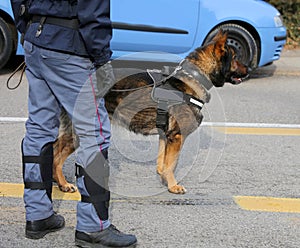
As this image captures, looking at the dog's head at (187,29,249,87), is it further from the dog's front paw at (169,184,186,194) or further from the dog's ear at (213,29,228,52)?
the dog's front paw at (169,184,186,194)

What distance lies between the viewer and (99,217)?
3.49m

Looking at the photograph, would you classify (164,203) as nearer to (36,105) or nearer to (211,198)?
(211,198)

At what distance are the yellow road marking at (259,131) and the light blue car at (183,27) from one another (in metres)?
2.06

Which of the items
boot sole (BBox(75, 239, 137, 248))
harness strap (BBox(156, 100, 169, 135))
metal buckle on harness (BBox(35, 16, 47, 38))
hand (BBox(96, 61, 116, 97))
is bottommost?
boot sole (BBox(75, 239, 137, 248))

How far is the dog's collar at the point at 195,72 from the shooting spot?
15.0 feet

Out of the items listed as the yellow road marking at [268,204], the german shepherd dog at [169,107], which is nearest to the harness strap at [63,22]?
the german shepherd dog at [169,107]

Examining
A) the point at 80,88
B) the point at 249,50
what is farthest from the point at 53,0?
the point at 249,50

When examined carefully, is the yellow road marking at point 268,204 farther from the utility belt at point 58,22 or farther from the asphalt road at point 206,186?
the utility belt at point 58,22

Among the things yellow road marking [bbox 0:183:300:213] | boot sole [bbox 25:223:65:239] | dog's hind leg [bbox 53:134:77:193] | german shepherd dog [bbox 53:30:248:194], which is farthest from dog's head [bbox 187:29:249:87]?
boot sole [bbox 25:223:65:239]

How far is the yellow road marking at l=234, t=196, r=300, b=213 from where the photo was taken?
430cm

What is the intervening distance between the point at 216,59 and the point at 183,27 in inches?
161

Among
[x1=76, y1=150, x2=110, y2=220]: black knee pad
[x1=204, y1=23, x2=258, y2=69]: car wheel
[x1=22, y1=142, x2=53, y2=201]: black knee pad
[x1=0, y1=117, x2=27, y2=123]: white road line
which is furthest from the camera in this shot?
[x1=204, y1=23, x2=258, y2=69]: car wheel

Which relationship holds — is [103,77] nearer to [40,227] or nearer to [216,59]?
[40,227]

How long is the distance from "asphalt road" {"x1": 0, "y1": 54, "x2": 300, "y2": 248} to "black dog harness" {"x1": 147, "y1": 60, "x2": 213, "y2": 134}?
1.94 ft
